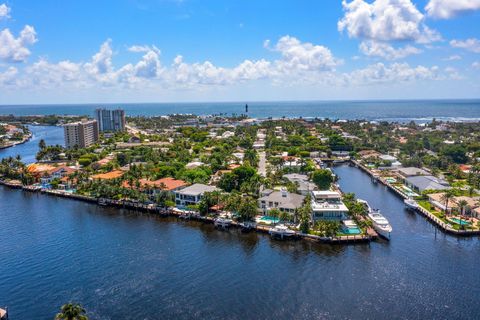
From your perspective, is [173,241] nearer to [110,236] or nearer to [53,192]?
[110,236]

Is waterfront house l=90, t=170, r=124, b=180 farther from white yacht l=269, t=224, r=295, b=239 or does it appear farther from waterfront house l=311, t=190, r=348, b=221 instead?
waterfront house l=311, t=190, r=348, b=221

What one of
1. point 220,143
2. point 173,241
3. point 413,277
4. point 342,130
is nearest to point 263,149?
point 220,143

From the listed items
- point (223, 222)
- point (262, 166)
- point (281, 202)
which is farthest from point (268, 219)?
point (262, 166)

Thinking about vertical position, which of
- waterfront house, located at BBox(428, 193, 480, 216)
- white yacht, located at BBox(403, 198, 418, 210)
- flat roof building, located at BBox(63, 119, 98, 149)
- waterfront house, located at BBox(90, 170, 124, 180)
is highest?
flat roof building, located at BBox(63, 119, 98, 149)

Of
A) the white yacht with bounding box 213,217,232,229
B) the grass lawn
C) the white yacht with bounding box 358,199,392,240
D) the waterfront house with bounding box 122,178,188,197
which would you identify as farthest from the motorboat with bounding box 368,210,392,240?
the waterfront house with bounding box 122,178,188,197

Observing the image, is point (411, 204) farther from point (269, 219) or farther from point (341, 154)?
point (341, 154)

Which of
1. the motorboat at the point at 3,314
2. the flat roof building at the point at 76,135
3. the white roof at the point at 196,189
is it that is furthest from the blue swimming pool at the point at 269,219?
the flat roof building at the point at 76,135
